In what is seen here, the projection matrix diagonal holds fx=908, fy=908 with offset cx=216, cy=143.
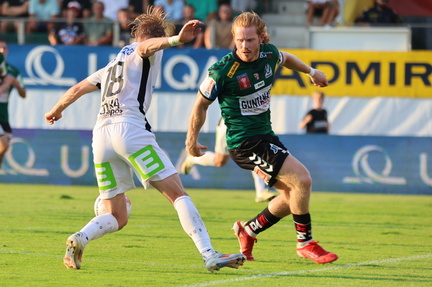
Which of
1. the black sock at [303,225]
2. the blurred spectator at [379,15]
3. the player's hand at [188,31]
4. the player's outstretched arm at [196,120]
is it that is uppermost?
the player's hand at [188,31]

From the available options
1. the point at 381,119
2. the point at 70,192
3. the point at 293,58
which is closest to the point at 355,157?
the point at 381,119

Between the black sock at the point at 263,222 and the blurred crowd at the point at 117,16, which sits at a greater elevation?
the black sock at the point at 263,222

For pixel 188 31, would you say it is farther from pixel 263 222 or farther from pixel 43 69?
pixel 43 69

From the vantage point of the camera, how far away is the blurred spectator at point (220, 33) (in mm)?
19531

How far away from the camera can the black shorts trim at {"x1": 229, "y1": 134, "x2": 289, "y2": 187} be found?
8.13m

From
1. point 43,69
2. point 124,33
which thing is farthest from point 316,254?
point 43,69

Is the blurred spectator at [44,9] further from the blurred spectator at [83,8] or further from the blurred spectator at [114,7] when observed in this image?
the blurred spectator at [114,7]

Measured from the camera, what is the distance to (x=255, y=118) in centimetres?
827

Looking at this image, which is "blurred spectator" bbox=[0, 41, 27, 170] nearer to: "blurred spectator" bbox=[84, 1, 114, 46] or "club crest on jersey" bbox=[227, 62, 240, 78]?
"blurred spectator" bbox=[84, 1, 114, 46]

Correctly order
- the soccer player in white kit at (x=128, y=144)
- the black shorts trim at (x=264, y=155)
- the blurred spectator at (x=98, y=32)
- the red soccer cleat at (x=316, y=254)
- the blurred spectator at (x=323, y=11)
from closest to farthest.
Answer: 1. the soccer player in white kit at (x=128, y=144)
2. the black shorts trim at (x=264, y=155)
3. the red soccer cleat at (x=316, y=254)
4. the blurred spectator at (x=98, y=32)
5. the blurred spectator at (x=323, y=11)

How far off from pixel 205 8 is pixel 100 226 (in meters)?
13.9

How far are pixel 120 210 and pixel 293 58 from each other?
224cm

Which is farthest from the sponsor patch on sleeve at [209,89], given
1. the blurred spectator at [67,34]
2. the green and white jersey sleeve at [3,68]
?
the blurred spectator at [67,34]

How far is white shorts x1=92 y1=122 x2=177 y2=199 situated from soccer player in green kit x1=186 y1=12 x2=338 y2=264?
520mm
